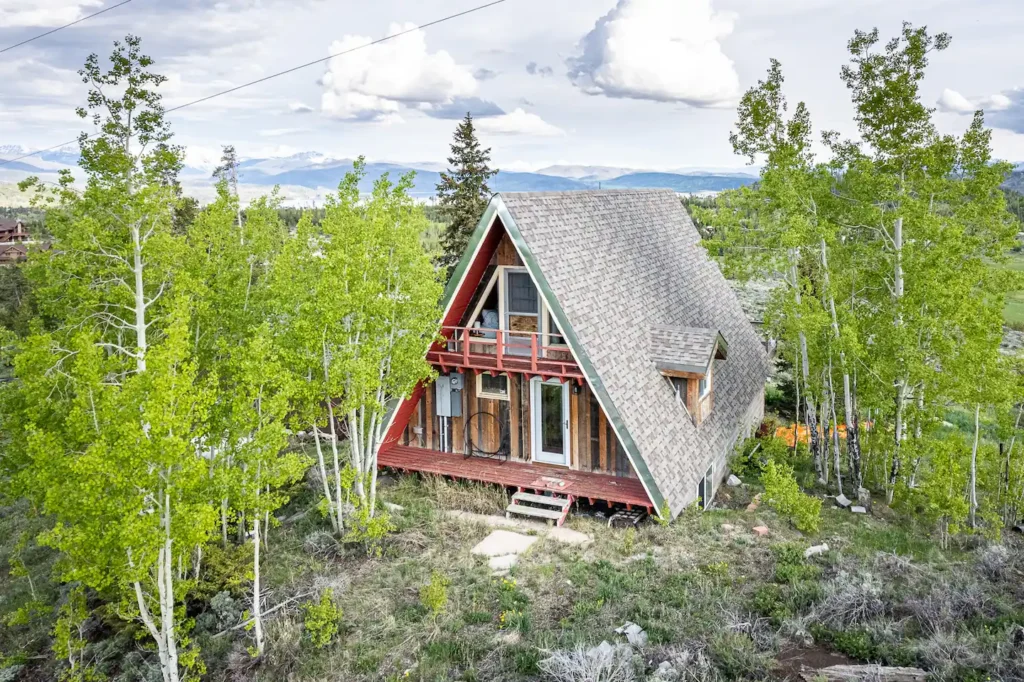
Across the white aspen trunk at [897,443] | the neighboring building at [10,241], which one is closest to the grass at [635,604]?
the white aspen trunk at [897,443]

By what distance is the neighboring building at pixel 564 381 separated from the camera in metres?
13.2

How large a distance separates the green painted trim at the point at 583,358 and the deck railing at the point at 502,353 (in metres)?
0.54

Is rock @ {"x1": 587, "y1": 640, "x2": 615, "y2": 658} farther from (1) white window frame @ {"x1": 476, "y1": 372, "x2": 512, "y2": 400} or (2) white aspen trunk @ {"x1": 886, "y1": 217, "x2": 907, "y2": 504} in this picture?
(2) white aspen trunk @ {"x1": 886, "y1": 217, "x2": 907, "y2": 504}

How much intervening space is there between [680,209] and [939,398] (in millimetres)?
12187

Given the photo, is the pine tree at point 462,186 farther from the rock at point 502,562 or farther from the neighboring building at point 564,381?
the rock at point 502,562

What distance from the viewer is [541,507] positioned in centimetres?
1361

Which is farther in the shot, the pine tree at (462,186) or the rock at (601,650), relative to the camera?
the pine tree at (462,186)

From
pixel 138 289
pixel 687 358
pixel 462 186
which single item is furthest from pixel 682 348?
pixel 462 186

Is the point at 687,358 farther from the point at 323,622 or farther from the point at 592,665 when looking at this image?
the point at 323,622

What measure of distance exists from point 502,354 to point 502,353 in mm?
22

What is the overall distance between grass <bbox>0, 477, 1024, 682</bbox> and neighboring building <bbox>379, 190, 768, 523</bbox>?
1227 mm

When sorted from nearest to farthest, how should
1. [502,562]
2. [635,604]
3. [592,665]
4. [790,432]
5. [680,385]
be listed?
[592,665]
[635,604]
[502,562]
[680,385]
[790,432]

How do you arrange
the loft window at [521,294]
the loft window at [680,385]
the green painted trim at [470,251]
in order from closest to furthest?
1. the green painted trim at [470,251]
2. the loft window at [521,294]
3. the loft window at [680,385]

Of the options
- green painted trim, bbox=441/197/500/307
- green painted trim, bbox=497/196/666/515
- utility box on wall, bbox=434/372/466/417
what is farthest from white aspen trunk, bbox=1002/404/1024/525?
utility box on wall, bbox=434/372/466/417
